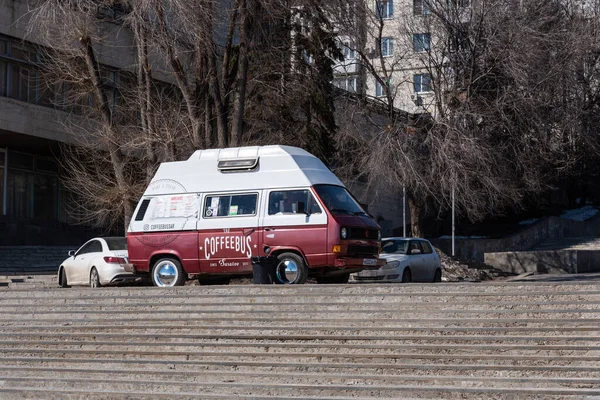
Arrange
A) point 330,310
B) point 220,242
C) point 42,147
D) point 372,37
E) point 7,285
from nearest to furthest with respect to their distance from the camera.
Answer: point 330,310
point 220,242
point 7,285
point 372,37
point 42,147

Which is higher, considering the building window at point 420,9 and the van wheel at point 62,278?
the building window at point 420,9

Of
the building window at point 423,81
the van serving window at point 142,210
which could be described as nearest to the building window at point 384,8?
the building window at point 423,81

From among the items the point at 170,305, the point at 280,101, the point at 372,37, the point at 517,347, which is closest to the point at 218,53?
the point at 280,101

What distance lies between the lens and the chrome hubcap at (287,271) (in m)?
17.6

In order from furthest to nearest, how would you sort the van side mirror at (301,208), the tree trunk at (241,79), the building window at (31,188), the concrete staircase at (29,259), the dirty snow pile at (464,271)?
the building window at (31,188), the concrete staircase at (29,259), the dirty snow pile at (464,271), the tree trunk at (241,79), the van side mirror at (301,208)

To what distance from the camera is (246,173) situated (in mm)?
18531

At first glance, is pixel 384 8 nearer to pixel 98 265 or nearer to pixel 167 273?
pixel 98 265

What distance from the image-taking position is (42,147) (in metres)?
38.0

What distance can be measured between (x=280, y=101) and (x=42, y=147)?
12.6m

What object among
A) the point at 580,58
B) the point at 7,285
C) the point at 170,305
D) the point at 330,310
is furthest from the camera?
the point at 580,58

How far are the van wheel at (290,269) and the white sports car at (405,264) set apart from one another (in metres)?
5.94

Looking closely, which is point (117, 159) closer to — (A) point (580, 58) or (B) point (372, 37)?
(B) point (372, 37)

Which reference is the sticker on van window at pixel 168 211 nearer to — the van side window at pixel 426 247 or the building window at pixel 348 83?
the van side window at pixel 426 247

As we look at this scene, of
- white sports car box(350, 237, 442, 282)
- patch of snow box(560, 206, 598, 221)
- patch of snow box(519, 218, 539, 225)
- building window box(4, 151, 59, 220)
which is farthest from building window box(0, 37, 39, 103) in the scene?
patch of snow box(560, 206, 598, 221)
